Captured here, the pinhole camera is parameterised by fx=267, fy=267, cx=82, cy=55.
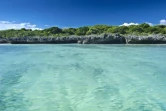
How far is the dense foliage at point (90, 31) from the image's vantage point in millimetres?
52531

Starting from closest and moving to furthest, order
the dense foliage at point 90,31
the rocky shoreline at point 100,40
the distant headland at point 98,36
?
the rocky shoreline at point 100,40
the distant headland at point 98,36
the dense foliage at point 90,31

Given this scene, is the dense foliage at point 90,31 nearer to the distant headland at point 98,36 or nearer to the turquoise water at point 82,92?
the distant headland at point 98,36

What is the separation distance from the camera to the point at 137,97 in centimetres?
643

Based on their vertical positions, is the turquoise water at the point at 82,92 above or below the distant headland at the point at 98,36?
below

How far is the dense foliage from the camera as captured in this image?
52.5 metres

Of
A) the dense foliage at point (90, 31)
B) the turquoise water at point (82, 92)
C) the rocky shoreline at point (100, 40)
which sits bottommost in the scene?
the turquoise water at point (82, 92)

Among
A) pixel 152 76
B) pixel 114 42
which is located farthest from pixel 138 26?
pixel 152 76

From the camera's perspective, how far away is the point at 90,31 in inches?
2210

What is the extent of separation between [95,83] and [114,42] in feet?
111

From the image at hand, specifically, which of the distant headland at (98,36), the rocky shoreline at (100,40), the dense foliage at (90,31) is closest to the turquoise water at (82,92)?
the rocky shoreline at (100,40)

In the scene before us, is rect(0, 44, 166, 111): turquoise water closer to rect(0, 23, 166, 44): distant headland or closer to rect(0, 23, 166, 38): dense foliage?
rect(0, 23, 166, 44): distant headland

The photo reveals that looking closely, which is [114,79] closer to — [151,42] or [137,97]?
[137,97]

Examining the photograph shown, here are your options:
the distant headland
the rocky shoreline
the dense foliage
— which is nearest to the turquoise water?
the rocky shoreline

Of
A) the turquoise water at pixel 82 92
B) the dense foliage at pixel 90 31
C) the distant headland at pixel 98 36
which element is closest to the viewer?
the turquoise water at pixel 82 92
